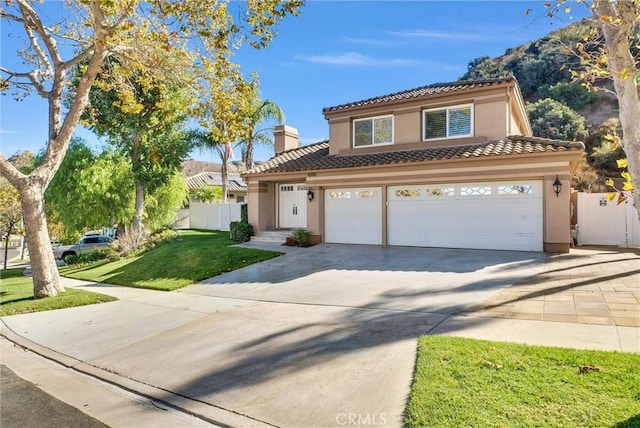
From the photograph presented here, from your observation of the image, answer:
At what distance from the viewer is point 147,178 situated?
2330 cm

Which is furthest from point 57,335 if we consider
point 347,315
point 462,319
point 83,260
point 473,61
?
point 473,61

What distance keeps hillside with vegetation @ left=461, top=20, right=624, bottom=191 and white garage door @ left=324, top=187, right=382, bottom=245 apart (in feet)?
52.1

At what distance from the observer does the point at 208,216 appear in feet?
101

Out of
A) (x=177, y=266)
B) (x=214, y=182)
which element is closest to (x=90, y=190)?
(x=177, y=266)

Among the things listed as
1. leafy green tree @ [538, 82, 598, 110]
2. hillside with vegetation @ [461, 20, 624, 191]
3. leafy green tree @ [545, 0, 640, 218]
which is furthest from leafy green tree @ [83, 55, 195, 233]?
leafy green tree @ [538, 82, 598, 110]

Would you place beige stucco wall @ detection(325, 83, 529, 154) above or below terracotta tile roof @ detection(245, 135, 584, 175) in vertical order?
above

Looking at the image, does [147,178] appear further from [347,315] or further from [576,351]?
[576,351]

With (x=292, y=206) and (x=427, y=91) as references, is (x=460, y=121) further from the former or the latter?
(x=292, y=206)

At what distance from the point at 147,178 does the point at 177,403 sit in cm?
2071

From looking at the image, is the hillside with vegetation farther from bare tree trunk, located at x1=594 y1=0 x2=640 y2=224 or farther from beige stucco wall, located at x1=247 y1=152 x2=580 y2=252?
Answer: bare tree trunk, located at x1=594 y1=0 x2=640 y2=224

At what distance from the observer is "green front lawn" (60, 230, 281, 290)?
13.1 metres

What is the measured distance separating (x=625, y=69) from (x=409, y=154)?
1285 centimetres

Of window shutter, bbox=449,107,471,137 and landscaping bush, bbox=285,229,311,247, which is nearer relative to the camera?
window shutter, bbox=449,107,471,137

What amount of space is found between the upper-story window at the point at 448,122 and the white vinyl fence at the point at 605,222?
5273 millimetres
